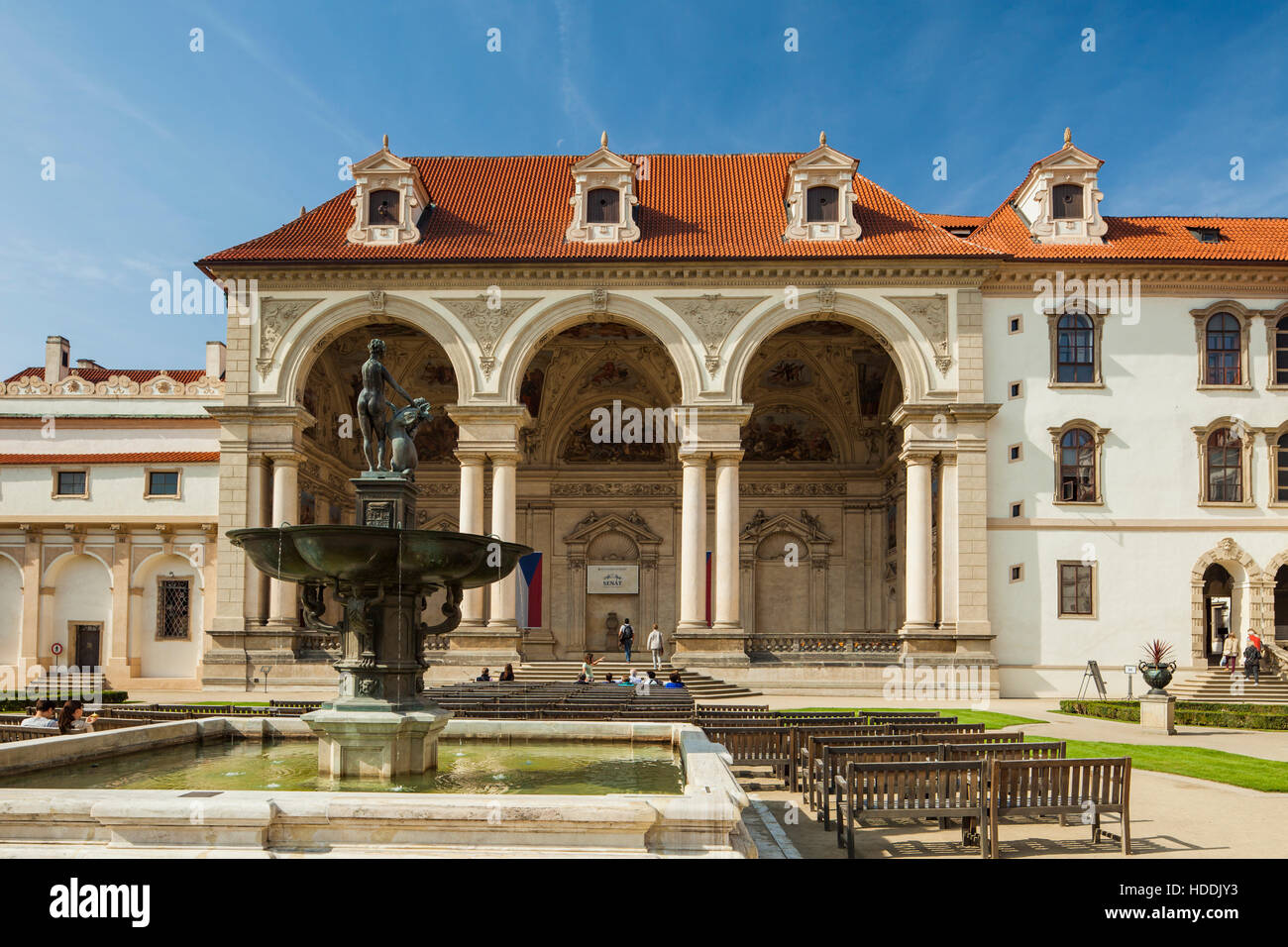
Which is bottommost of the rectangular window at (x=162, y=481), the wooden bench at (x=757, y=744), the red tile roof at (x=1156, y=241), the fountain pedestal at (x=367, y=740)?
the wooden bench at (x=757, y=744)

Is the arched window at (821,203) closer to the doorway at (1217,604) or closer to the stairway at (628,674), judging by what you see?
the stairway at (628,674)

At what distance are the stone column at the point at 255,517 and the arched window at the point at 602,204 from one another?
40.1ft

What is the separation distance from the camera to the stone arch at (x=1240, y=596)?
99.6ft

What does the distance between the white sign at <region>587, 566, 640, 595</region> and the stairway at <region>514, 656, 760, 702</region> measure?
23.6 feet

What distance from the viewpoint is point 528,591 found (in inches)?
1421

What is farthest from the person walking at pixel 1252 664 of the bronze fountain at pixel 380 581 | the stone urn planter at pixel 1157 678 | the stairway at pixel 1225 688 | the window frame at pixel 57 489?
the window frame at pixel 57 489

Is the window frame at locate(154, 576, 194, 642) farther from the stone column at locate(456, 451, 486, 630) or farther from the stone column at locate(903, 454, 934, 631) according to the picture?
the stone column at locate(903, 454, 934, 631)

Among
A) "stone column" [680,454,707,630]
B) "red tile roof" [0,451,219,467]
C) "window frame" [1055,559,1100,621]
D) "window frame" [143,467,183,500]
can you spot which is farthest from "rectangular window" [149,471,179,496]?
"window frame" [1055,559,1100,621]

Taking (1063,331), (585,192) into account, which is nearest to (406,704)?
(585,192)

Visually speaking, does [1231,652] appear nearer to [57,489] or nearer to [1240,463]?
[1240,463]

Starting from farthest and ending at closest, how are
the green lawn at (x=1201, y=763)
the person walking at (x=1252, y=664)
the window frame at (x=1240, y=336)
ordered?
the window frame at (x=1240, y=336) → the person walking at (x=1252, y=664) → the green lawn at (x=1201, y=763)

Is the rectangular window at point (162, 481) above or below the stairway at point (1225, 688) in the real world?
above

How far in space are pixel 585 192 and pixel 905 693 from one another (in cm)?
1736

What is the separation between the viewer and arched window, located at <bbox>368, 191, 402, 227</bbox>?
3247cm
